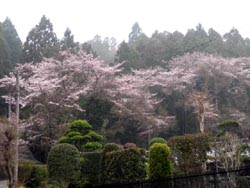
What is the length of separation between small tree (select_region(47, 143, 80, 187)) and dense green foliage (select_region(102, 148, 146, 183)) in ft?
4.69

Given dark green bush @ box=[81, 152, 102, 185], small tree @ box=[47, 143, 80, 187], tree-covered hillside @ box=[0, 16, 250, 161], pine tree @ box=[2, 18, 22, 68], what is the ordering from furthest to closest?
pine tree @ box=[2, 18, 22, 68] < tree-covered hillside @ box=[0, 16, 250, 161] < dark green bush @ box=[81, 152, 102, 185] < small tree @ box=[47, 143, 80, 187]

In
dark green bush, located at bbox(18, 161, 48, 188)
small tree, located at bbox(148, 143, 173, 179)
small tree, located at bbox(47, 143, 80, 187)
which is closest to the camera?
small tree, located at bbox(148, 143, 173, 179)

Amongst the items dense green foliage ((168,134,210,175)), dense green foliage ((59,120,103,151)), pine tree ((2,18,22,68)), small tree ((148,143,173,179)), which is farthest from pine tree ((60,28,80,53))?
small tree ((148,143,173,179))

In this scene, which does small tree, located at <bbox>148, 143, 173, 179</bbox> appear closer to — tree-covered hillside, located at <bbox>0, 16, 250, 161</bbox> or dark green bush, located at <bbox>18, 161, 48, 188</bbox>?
dark green bush, located at <bbox>18, 161, 48, 188</bbox>

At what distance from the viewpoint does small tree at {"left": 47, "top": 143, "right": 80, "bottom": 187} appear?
12.9 m

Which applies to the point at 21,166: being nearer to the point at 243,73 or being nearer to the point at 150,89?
→ the point at 150,89

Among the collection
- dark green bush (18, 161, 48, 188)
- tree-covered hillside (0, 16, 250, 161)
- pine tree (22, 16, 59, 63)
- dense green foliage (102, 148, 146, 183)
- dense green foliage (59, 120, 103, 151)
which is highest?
pine tree (22, 16, 59, 63)

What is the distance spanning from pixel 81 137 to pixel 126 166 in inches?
173

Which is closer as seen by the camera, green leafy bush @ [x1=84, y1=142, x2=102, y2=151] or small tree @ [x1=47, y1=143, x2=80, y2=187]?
small tree @ [x1=47, y1=143, x2=80, y2=187]

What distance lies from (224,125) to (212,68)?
1046 centimetres

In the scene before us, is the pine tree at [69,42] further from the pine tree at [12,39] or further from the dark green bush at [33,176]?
the dark green bush at [33,176]

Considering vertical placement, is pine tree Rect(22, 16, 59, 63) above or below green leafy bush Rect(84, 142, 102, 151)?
above

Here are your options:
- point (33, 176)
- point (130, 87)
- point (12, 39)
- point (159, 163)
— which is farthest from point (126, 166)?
point (12, 39)

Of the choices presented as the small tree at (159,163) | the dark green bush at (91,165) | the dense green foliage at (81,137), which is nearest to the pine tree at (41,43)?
the dense green foliage at (81,137)
